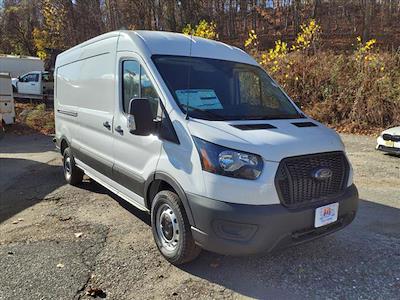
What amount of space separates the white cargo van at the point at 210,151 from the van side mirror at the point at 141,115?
10mm

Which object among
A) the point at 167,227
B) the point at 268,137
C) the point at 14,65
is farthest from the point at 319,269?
the point at 14,65

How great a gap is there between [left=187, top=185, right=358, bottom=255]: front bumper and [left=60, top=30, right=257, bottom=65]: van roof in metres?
1.75

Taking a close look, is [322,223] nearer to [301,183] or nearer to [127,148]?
[301,183]

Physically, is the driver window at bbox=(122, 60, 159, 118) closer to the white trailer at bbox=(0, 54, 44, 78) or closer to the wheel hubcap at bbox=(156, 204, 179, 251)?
the wheel hubcap at bbox=(156, 204, 179, 251)

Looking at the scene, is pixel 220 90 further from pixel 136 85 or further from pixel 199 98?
pixel 136 85

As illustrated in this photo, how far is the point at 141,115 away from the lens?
375cm

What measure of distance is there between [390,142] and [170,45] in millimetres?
6306

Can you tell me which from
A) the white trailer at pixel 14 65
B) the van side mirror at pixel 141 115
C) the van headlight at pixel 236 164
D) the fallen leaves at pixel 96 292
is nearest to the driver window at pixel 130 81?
the van side mirror at pixel 141 115

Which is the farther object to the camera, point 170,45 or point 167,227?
point 170,45

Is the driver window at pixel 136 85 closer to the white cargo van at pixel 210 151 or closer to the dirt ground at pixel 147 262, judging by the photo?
the white cargo van at pixel 210 151

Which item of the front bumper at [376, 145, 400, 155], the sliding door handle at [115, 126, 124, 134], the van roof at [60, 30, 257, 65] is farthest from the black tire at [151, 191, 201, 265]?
the front bumper at [376, 145, 400, 155]

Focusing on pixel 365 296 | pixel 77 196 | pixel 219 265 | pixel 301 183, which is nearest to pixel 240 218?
pixel 301 183

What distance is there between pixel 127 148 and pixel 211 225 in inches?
64.7

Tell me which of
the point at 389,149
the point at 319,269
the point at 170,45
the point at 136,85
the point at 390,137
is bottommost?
the point at 319,269
